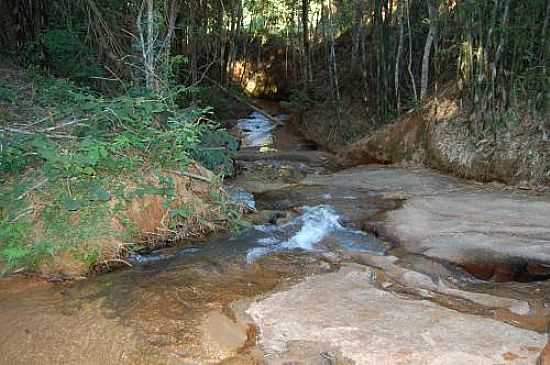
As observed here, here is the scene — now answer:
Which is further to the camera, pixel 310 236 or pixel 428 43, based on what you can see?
pixel 428 43

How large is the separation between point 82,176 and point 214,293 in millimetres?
1722

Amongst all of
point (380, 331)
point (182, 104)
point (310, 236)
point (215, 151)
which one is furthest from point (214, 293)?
point (182, 104)

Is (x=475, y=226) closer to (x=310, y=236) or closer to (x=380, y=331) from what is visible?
(x=310, y=236)

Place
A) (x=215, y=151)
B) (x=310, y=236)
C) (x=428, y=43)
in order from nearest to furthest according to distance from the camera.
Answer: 1. (x=310, y=236)
2. (x=215, y=151)
3. (x=428, y=43)

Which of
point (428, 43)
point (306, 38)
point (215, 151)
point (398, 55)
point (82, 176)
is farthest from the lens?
point (306, 38)

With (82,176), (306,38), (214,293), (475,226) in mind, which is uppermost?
(306,38)

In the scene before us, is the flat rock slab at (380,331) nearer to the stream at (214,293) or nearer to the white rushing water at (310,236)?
the stream at (214,293)

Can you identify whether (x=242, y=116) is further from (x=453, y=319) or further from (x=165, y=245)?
(x=453, y=319)

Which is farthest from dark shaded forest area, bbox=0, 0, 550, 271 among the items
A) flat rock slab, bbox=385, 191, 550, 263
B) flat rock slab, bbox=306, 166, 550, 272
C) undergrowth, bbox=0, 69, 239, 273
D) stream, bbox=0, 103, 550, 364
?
flat rock slab, bbox=385, 191, 550, 263

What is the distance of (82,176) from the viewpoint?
4.34 metres

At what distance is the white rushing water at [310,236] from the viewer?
457 cm

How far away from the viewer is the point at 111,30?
7598 millimetres

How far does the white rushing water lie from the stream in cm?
1

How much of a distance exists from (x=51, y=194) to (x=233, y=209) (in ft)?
6.24
